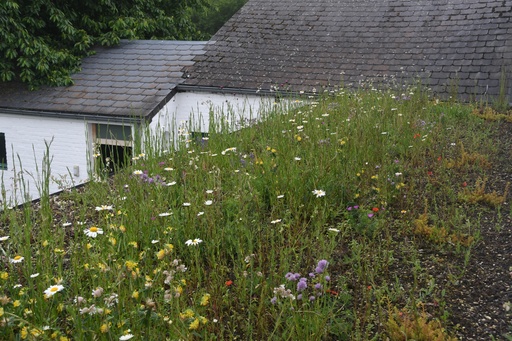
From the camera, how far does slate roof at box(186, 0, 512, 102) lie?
42.8 feet

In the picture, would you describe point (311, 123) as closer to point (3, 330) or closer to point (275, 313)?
point (275, 313)

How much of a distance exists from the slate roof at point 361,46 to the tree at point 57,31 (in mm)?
3292

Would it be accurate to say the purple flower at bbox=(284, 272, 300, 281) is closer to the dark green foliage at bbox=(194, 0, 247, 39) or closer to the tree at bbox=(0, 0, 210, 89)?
the tree at bbox=(0, 0, 210, 89)

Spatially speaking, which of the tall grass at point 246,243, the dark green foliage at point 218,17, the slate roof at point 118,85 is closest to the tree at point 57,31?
the slate roof at point 118,85

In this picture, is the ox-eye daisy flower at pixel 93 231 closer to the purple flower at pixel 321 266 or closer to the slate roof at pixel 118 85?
the purple flower at pixel 321 266

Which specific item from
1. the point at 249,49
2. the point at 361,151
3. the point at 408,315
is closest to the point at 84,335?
the point at 408,315

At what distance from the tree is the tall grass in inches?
395

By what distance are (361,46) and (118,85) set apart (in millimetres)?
6457

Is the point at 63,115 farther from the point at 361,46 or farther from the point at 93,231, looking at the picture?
the point at 93,231

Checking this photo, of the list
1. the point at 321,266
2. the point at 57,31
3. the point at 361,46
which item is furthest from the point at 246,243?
the point at 57,31

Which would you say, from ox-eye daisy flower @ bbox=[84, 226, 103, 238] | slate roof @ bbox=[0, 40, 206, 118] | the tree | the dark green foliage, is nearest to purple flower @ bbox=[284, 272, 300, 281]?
ox-eye daisy flower @ bbox=[84, 226, 103, 238]

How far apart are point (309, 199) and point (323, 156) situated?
2.19 feet

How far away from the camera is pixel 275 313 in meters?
2.63

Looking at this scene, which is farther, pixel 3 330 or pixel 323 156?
pixel 323 156
